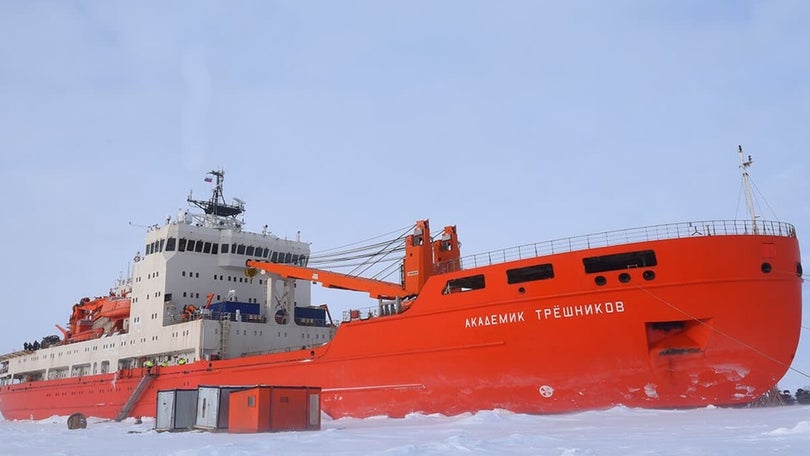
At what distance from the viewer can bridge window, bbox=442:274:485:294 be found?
1673 cm

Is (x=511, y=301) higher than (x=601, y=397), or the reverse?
(x=511, y=301)

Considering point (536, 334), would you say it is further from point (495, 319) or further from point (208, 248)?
point (208, 248)

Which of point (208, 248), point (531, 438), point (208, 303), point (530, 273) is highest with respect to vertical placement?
point (208, 248)

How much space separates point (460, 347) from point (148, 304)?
14774 millimetres

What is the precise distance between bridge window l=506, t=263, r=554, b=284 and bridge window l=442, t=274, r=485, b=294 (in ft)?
2.71

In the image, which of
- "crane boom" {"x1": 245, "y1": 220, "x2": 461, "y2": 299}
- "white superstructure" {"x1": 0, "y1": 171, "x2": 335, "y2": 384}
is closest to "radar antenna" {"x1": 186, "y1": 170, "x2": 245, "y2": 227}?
"white superstructure" {"x1": 0, "y1": 171, "x2": 335, "y2": 384}

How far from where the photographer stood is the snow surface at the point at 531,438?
9000 mm

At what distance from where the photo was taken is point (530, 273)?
1586 centimetres

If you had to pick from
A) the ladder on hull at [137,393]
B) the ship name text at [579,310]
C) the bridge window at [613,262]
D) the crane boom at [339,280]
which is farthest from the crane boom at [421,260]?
the ladder on hull at [137,393]

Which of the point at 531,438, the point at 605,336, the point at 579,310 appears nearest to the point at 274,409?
the point at 531,438

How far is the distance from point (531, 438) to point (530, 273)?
5.97m

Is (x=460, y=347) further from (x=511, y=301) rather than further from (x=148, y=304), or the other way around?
(x=148, y=304)

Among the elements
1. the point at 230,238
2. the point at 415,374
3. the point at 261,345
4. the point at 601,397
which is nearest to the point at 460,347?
the point at 415,374

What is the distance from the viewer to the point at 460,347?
16.2 m
